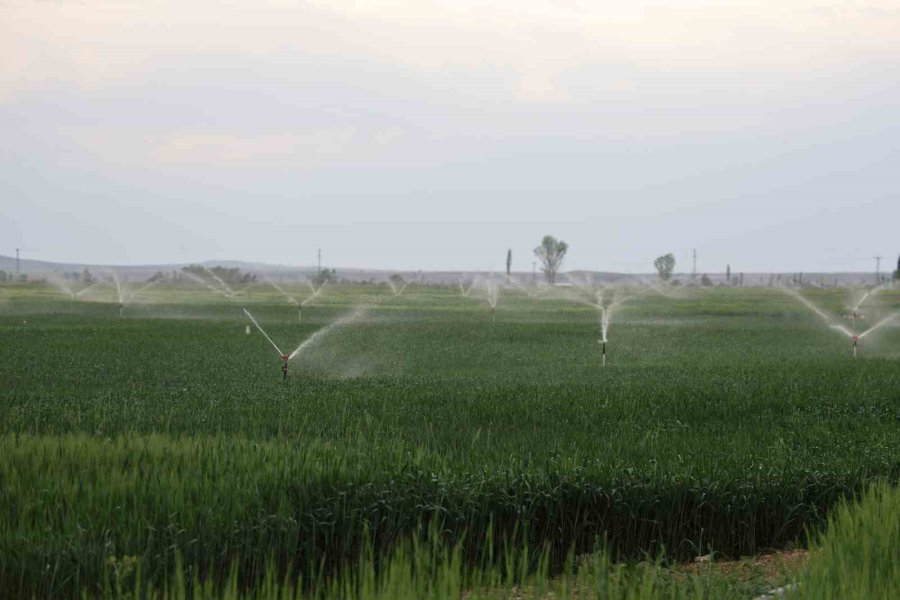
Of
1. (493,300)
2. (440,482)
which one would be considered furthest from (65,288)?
(440,482)

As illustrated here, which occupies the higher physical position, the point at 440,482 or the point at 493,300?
the point at 493,300

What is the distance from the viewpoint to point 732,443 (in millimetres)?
11773

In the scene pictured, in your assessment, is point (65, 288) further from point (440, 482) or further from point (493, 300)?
point (440, 482)

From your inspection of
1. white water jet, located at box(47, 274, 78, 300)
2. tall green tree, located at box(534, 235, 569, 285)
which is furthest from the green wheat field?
tall green tree, located at box(534, 235, 569, 285)

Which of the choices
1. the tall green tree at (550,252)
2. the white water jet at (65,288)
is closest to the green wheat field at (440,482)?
the white water jet at (65,288)

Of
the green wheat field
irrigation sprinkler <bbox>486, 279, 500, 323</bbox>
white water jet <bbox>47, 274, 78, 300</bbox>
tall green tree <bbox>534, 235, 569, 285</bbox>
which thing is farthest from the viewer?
tall green tree <bbox>534, 235, 569, 285</bbox>

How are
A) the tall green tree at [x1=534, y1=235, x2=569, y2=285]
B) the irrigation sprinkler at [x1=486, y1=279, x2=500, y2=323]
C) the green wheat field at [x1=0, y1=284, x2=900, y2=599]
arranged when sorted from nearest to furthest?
the green wheat field at [x1=0, y1=284, x2=900, y2=599] < the irrigation sprinkler at [x1=486, y1=279, x2=500, y2=323] < the tall green tree at [x1=534, y1=235, x2=569, y2=285]

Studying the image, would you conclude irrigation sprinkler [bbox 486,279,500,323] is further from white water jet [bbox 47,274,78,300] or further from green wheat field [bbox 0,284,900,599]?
white water jet [bbox 47,274,78,300]

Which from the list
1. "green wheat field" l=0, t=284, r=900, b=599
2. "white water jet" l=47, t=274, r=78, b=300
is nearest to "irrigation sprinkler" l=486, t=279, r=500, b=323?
"green wheat field" l=0, t=284, r=900, b=599

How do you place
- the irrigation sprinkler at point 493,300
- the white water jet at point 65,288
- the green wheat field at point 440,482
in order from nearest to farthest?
the green wheat field at point 440,482 → the irrigation sprinkler at point 493,300 → the white water jet at point 65,288

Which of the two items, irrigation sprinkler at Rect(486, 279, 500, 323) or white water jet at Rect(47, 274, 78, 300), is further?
white water jet at Rect(47, 274, 78, 300)

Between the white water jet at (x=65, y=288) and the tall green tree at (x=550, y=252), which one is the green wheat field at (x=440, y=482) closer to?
the white water jet at (x=65, y=288)

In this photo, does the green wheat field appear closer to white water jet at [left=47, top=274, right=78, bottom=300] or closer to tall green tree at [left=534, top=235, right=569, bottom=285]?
white water jet at [left=47, top=274, right=78, bottom=300]

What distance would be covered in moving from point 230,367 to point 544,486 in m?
16.0
